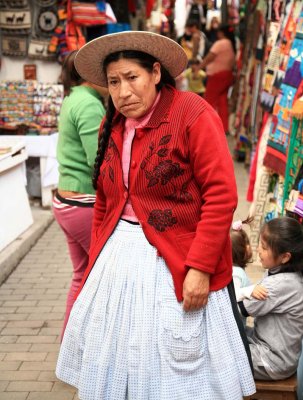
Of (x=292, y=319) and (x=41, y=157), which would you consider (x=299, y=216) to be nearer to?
→ (x=292, y=319)

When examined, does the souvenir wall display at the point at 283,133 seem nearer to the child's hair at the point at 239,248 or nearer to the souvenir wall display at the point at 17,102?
the child's hair at the point at 239,248

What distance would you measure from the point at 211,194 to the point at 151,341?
1.84 ft

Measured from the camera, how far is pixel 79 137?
10.4 ft

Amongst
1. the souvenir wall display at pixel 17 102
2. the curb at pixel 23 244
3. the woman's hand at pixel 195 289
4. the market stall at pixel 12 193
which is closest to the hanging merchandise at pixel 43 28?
the souvenir wall display at pixel 17 102

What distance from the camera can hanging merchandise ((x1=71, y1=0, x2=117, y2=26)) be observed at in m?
7.01

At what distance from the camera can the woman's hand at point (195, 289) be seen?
6.72ft

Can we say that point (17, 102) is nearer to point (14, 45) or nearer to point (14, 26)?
point (14, 45)

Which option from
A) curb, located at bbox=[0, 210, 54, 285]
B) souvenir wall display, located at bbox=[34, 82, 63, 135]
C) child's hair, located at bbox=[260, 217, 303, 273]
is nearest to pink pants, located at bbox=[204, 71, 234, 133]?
souvenir wall display, located at bbox=[34, 82, 63, 135]

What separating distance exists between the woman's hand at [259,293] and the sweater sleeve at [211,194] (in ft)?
2.20

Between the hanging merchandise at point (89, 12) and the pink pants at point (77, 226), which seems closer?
the pink pants at point (77, 226)

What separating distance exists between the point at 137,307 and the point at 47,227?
4.50 metres

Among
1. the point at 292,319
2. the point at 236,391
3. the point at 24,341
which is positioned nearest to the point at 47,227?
the point at 24,341

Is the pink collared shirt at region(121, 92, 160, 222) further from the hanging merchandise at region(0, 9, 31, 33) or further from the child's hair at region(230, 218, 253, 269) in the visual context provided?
the hanging merchandise at region(0, 9, 31, 33)

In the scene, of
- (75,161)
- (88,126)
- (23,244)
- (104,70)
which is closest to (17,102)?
(23,244)
